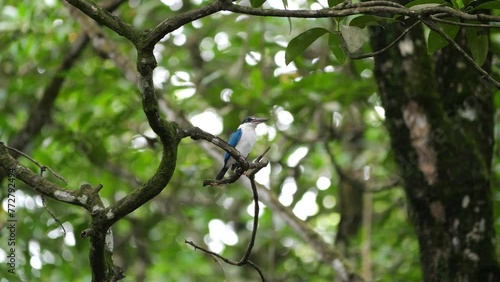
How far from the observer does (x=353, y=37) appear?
297cm

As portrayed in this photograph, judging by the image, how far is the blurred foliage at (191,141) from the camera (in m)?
6.44

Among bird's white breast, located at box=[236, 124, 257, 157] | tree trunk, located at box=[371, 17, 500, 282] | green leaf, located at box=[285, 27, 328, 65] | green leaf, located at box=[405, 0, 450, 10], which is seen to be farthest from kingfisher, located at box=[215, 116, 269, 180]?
green leaf, located at box=[405, 0, 450, 10]

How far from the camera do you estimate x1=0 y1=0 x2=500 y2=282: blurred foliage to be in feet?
21.1

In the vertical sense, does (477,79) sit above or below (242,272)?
below

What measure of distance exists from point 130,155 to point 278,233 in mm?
2149

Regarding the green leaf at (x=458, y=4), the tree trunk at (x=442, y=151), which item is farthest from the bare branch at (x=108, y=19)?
the tree trunk at (x=442, y=151)

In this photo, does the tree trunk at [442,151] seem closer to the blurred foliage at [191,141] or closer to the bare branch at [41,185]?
the blurred foliage at [191,141]

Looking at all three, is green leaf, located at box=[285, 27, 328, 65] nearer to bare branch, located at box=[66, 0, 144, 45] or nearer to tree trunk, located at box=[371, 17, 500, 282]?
bare branch, located at box=[66, 0, 144, 45]

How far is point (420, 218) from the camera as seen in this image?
15.2 feet

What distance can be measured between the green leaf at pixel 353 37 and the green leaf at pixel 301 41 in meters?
0.11

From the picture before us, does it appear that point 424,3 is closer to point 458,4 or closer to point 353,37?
point 458,4

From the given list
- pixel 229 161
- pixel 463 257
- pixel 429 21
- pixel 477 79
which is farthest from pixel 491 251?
pixel 429 21

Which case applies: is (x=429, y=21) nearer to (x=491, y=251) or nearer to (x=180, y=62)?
(x=491, y=251)

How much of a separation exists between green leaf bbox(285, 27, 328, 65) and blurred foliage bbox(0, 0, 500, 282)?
2.52 meters
